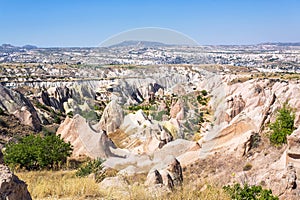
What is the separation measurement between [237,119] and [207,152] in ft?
6.95

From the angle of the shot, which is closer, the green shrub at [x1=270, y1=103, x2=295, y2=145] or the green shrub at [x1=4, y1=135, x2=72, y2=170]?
the green shrub at [x1=4, y1=135, x2=72, y2=170]

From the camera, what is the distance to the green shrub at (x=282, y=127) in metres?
11.3

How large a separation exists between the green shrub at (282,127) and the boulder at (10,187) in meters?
8.94

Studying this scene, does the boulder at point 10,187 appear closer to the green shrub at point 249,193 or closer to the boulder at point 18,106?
the green shrub at point 249,193

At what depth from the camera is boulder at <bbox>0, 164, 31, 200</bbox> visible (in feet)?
9.68

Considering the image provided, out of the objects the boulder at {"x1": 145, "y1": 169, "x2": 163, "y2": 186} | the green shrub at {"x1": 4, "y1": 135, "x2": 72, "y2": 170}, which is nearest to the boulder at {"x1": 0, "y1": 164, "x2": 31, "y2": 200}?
the boulder at {"x1": 145, "y1": 169, "x2": 163, "y2": 186}

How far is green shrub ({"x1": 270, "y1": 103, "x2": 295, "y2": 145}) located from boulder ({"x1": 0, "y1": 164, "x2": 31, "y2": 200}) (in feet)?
29.3

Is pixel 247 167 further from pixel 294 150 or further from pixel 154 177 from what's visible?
pixel 154 177

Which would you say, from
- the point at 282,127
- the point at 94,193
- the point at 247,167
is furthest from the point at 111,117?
the point at 282,127

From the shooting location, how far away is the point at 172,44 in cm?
661

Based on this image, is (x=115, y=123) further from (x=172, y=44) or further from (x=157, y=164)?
(x=172, y=44)

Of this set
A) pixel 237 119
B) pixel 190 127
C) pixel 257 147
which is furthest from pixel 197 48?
pixel 237 119

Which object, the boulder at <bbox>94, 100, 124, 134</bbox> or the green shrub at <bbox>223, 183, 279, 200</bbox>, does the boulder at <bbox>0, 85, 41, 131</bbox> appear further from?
the green shrub at <bbox>223, 183, 279, 200</bbox>

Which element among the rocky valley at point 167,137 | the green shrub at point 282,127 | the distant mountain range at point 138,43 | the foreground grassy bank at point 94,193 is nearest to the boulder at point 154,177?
the rocky valley at point 167,137
